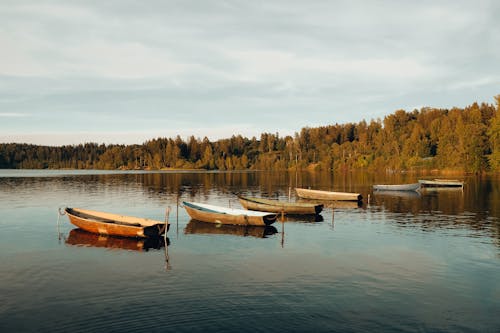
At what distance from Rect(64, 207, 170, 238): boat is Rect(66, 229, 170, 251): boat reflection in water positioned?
22.2 inches

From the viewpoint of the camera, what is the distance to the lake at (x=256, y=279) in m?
20.0

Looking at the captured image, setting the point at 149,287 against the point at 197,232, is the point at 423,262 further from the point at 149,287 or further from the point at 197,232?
the point at 197,232

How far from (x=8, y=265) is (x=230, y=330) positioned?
854 inches

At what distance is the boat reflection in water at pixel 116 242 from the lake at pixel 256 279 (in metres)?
0.19

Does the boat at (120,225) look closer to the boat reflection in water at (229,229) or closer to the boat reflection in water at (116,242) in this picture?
the boat reflection in water at (116,242)

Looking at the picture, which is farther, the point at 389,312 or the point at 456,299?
the point at 456,299

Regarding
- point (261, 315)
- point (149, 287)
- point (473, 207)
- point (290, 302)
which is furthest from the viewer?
point (473, 207)

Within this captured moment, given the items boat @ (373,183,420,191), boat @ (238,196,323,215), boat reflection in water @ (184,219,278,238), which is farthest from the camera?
boat @ (373,183,420,191)

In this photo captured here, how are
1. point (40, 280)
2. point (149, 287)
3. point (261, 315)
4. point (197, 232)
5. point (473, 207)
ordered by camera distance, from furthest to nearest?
point (473, 207), point (197, 232), point (40, 280), point (149, 287), point (261, 315)

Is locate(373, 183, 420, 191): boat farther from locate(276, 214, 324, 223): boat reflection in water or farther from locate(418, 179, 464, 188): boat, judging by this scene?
locate(276, 214, 324, 223): boat reflection in water

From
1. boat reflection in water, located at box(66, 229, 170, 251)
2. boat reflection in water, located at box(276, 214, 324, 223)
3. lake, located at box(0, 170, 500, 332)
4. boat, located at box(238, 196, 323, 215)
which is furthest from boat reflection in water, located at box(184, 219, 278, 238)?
boat, located at box(238, 196, 323, 215)

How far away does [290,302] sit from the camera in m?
22.5

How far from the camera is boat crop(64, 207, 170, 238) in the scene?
38906 mm

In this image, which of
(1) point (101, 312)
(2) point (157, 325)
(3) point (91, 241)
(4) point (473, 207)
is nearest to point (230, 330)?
(2) point (157, 325)
